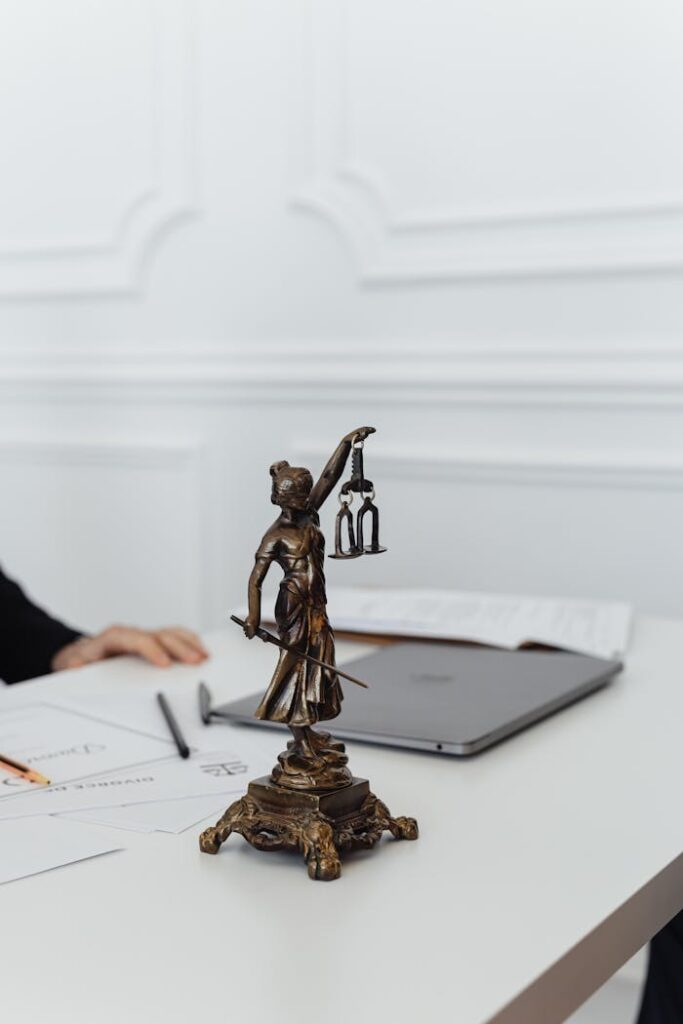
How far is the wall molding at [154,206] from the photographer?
97.1 inches

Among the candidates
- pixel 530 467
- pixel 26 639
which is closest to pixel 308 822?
pixel 26 639

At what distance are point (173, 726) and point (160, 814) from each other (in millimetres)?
211

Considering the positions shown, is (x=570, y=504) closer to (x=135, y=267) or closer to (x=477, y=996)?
(x=135, y=267)

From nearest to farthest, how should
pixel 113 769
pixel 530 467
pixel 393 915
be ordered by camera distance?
pixel 393 915 < pixel 113 769 < pixel 530 467

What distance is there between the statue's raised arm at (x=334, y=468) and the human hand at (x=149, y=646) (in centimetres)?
62

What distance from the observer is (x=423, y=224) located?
222 cm

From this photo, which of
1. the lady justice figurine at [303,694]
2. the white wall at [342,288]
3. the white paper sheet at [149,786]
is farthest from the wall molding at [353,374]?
the lady justice figurine at [303,694]

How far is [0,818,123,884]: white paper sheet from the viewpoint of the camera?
2.35 feet

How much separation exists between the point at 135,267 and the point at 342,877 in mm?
2038

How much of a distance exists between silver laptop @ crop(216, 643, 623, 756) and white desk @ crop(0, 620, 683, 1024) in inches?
2.2

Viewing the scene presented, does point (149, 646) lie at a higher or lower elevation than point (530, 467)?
lower

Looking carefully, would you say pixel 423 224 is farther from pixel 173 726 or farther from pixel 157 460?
pixel 173 726

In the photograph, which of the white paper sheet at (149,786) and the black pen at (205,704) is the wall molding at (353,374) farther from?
the white paper sheet at (149,786)

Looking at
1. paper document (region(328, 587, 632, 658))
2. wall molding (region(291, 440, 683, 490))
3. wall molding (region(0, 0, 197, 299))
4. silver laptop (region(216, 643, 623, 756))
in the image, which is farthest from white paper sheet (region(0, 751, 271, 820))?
wall molding (region(0, 0, 197, 299))
